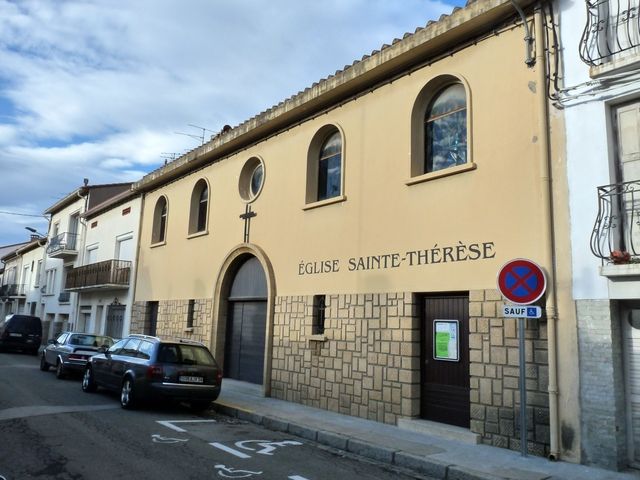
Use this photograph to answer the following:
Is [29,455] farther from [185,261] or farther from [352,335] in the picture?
[185,261]

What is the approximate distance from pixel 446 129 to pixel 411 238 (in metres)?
2.12

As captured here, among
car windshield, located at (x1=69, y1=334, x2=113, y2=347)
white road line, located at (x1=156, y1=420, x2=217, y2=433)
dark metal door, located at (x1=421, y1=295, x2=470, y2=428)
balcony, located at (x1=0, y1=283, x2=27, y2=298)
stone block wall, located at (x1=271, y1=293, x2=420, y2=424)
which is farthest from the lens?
balcony, located at (x1=0, y1=283, x2=27, y2=298)

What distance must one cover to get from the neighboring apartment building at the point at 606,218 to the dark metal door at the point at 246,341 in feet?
27.7

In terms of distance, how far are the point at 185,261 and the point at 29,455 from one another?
10.8 metres

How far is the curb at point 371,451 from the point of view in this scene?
6.46 m

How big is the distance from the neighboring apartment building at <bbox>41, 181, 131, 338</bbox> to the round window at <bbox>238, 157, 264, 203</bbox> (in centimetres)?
1631

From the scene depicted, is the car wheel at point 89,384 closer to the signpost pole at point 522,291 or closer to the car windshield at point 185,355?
the car windshield at point 185,355

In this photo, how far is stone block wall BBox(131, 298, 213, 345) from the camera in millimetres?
15555

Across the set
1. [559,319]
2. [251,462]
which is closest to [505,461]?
[559,319]

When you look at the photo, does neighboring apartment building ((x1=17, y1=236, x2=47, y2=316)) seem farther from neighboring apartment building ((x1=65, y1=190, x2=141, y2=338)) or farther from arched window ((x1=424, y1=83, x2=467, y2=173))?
arched window ((x1=424, y1=83, x2=467, y2=173))

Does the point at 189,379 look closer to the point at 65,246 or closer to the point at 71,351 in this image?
the point at 71,351

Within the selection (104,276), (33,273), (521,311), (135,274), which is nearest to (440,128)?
(521,311)

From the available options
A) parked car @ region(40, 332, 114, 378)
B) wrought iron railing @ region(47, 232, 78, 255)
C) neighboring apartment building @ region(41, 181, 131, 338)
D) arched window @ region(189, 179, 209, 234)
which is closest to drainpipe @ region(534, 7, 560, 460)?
arched window @ region(189, 179, 209, 234)

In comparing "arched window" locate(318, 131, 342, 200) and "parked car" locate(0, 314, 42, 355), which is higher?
"arched window" locate(318, 131, 342, 200)
